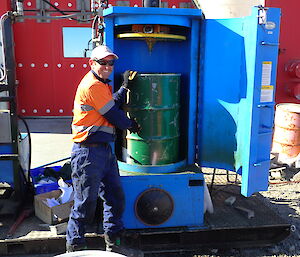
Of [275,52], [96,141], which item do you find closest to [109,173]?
[96,141]

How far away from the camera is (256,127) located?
3490mm

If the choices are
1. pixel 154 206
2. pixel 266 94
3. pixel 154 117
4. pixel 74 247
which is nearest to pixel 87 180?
pixel 74 247

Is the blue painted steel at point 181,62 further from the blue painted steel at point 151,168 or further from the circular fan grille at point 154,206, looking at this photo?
the circular fan grille at point 154,206

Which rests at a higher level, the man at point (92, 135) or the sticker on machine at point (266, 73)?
the sticker on machine at point (266, 73)

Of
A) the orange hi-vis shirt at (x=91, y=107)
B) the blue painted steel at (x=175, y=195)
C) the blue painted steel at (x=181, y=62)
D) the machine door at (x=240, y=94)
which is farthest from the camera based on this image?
the blue painted steel at (x=181, y=62)

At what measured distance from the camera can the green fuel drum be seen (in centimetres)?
357

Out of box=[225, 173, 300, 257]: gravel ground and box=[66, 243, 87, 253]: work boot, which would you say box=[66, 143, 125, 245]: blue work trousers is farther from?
box=[225, 173, 300, 257]: gravel ground

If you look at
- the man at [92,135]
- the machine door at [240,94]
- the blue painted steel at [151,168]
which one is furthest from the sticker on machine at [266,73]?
the man at [92,135]

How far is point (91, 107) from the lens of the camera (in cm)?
314

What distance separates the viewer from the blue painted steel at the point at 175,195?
11.9 ft

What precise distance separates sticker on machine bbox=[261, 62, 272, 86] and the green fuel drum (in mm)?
866

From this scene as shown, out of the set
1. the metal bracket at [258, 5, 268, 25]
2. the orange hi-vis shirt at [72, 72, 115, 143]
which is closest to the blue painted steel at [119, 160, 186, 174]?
the orange hi-vis shirt at [72, 72, 115, 143]

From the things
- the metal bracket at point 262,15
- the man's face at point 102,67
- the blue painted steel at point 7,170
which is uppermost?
the metal bracket at point 262,15

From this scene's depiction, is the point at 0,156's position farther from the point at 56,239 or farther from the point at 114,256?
the point at 114,256
